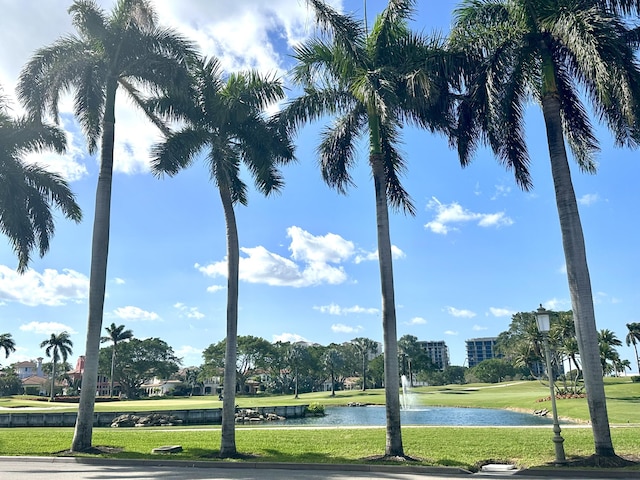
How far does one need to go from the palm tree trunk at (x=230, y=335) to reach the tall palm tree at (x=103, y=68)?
4.46 meters

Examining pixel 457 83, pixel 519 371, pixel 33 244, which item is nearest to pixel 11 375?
pixel 33 244

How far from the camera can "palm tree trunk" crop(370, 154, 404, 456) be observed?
15.4 meters

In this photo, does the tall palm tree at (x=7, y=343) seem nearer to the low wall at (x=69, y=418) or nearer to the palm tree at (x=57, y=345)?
the palm tree at (x=57, y=345)

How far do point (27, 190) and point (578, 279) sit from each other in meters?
22.8

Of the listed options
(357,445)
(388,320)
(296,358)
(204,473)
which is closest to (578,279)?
(388,320)

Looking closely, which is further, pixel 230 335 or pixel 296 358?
pixel 296 358

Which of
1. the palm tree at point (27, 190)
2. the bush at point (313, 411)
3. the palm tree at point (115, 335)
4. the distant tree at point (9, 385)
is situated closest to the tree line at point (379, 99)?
the palm tree at point (27, 190)

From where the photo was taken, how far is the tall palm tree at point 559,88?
13375mm

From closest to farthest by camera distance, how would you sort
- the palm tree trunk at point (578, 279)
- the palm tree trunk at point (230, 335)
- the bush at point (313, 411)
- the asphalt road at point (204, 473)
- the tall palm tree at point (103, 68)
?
the asphalt road at point (204, 473) < the palm tree trunk at point (578, 279) < the palm tree trunk at point (230, 335) < the tall palm tree at point (103, 68) < the bush at point (313, 411)

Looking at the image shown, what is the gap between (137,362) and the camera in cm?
9888

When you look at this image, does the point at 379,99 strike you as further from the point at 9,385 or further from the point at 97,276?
the point at 9,385

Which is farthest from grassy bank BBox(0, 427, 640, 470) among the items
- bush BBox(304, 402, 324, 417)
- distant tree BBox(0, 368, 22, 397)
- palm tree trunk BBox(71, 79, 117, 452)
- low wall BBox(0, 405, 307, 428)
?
distant tree BBox(0, 368, 22, 397)

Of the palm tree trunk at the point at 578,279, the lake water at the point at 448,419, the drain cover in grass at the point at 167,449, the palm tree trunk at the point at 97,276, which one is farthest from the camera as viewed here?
the lake water at the point at 448,419

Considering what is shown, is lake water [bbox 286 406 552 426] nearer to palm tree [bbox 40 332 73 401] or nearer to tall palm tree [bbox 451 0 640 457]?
tall palm tree [bbox 451 0 640 457]
